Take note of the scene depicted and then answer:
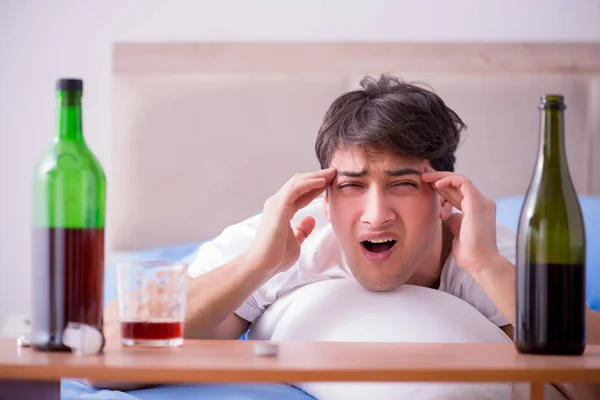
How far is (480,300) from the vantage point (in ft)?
5.87

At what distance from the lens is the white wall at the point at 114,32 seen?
10.1ft

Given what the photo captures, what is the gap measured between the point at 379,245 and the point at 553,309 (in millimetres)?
746

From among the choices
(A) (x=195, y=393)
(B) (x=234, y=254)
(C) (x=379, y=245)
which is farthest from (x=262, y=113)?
(A) (x=195, y=393)

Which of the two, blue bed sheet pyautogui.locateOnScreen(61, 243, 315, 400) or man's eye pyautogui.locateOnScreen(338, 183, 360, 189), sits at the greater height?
man's eye pyautogui.locateOnScreen(338, 183, 360, 189)

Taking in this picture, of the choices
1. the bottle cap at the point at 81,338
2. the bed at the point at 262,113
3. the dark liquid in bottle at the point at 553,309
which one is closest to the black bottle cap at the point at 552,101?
the dark liquid in bottle at the point at 553,309

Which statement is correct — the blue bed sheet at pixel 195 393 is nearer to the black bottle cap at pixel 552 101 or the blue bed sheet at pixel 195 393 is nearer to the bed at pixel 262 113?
the black bottle cap at pixel 552 101

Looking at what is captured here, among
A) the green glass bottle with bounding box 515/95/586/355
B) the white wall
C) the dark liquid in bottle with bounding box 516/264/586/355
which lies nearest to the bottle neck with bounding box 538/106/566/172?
the green glass bottle with bounding box 515/95/586/355

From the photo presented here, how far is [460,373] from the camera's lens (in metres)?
0.85

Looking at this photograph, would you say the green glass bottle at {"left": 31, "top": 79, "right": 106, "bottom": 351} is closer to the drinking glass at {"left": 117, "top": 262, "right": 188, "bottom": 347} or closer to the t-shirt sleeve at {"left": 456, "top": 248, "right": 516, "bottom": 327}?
the drinking glass at {"left": 117, "top": 262, "right": 188, "bottom": 347}

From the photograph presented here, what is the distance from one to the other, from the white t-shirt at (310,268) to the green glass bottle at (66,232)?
2.60ft

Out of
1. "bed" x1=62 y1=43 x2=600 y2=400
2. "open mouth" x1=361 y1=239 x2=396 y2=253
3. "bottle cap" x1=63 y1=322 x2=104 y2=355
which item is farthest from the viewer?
"bed" x1=62 y1=43 x2=600 y2=400

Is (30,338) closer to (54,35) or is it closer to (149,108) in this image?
(149,108)

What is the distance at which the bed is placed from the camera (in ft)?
9.89

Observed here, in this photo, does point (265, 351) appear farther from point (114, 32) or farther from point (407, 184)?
point (114, 32)
